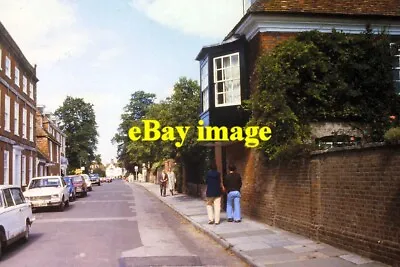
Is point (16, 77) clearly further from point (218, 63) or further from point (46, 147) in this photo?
point (218, 63)

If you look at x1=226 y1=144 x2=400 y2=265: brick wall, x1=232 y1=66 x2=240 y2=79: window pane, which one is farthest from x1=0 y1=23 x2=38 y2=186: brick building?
x1=226 y1=144 x2=400 y2=265: brick wall

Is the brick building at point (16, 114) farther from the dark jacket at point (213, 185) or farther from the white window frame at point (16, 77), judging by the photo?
the dark jacket at point (213, 185)

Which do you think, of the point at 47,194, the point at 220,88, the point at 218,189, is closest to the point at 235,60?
the point at 220,88

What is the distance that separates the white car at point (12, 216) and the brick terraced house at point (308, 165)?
6.66 metres

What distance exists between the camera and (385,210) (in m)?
8.06

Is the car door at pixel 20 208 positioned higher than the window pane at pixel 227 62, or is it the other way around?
the window pane at pixel 227 62

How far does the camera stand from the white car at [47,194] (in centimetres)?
2086

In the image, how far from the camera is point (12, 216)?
1031 centimetres

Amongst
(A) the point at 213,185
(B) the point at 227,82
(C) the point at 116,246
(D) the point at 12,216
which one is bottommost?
(C) the point at 116,246

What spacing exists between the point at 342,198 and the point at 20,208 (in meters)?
7.38

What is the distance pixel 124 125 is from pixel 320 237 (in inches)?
2892

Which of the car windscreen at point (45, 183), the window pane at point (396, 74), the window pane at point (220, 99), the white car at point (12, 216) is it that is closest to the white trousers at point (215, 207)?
the window pane at point (220, 99)

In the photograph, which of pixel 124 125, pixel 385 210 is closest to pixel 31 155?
pixel 385 210

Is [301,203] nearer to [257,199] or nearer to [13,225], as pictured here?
[257,199]
